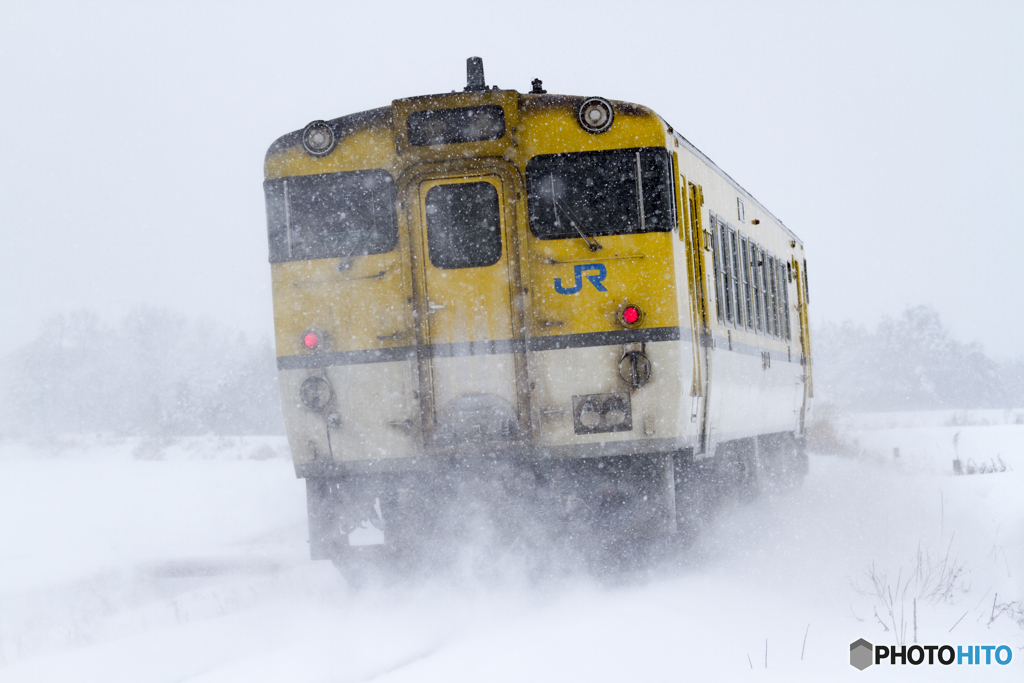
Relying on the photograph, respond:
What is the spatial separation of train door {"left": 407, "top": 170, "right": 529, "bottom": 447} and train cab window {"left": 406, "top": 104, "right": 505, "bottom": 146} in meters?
0.23

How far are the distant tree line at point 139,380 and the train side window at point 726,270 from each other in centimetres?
4492

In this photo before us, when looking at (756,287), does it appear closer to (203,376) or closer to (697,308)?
(697,308)

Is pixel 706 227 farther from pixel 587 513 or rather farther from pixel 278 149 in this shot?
pixel 278 149

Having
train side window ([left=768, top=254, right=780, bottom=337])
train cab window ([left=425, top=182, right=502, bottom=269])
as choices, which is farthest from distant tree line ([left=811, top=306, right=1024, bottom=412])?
train cab window ([left=425, top=182, right=502, bottom=269])

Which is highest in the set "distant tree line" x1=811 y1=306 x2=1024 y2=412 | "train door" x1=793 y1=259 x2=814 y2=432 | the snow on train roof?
the snow on train roof

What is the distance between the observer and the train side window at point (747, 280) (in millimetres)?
8977

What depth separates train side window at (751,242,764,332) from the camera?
945 centimetres

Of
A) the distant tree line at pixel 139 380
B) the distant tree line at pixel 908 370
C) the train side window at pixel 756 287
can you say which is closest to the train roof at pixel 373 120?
the train side window at pixel 756 287

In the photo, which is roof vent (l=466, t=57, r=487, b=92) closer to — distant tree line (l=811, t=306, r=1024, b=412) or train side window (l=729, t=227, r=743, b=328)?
train side window (l=729, t=227, r=743, b=328)

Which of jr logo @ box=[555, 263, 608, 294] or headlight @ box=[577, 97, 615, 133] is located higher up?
headlight @ box=[577, 97, 615, 133]

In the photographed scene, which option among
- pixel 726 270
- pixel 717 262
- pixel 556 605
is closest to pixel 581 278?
pixel 717 262

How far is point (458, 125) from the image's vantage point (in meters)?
6.62

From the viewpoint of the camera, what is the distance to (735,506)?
31.9 feet

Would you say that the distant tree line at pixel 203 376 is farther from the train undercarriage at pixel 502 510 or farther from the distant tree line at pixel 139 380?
the train undercarriage at pixel 502 510
